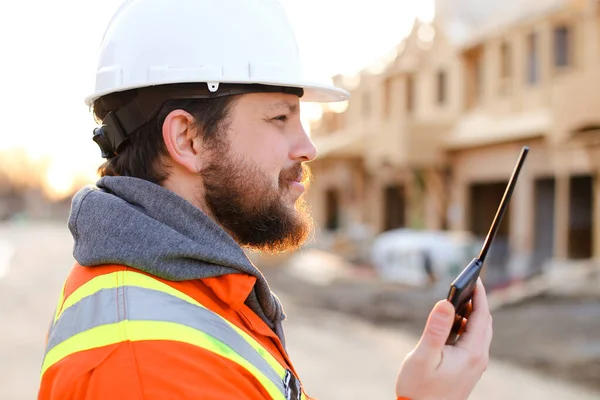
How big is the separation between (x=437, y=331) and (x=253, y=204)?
61cm

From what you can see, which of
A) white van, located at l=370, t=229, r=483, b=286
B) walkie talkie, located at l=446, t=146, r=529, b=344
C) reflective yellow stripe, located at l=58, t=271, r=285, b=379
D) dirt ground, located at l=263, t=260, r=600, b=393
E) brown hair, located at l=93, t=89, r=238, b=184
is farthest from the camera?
white van, located at l=370, t=229, r=483, b=286

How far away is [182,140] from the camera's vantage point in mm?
1801

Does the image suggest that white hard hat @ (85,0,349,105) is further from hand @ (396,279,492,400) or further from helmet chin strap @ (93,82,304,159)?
hand @ (396,279,492,400)

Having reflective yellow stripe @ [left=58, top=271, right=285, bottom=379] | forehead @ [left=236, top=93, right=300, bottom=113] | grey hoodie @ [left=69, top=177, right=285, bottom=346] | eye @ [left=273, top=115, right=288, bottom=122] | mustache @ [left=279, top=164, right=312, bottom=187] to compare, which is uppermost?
forehead @ [left=236, top=93, right=300, bottom=113]

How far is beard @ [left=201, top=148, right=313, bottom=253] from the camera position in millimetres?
1816

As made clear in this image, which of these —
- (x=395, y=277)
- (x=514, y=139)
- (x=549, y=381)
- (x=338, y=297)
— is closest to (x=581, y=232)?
(x=514, y=139)

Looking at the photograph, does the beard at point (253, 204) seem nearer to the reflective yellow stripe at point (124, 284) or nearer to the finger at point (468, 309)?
the reflective yellow stripe at point (124, 284)

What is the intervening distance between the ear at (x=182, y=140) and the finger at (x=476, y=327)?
2.68 ft

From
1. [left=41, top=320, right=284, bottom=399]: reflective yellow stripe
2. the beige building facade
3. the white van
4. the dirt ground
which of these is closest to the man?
[left=41, top=320, right=284, bottom=399]: reflective yellow stripe

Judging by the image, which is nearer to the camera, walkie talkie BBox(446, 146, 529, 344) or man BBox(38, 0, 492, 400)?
man BBox(38, 0, 492, 400)

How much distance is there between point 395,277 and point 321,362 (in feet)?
30.0

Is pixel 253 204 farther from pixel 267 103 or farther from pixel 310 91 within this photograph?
pixel 310 91

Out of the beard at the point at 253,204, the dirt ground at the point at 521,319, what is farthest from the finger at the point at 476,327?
the dirt ground at the point at 521,319

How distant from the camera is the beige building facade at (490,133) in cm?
1495
